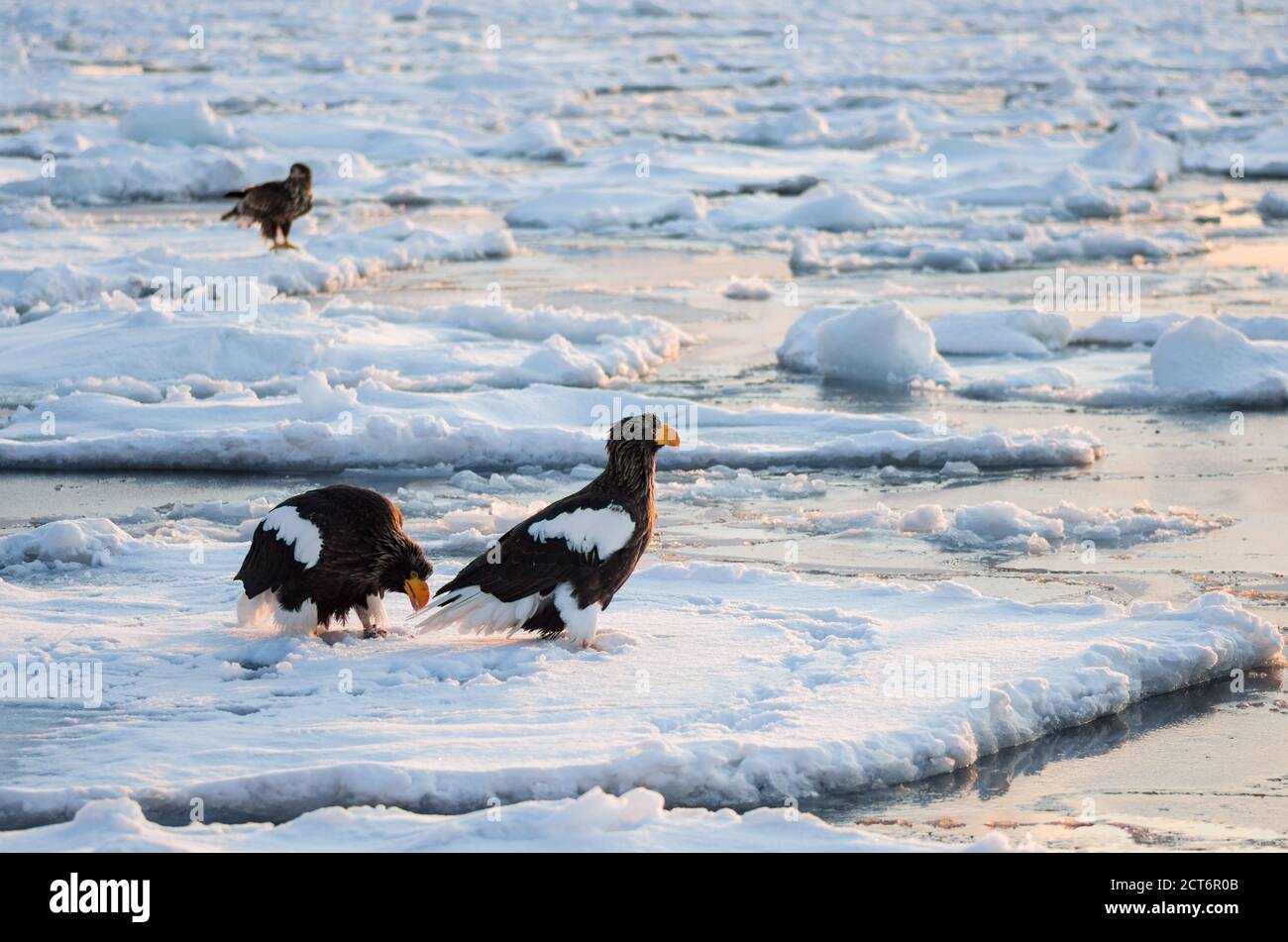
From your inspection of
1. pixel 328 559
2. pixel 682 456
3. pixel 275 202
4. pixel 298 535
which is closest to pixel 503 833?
pixel 328 559

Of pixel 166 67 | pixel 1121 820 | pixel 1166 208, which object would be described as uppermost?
pixel 166 67

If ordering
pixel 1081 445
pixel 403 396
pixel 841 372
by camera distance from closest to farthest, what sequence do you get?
pixel 1081 445
pixel 403 396
pixel 841 372

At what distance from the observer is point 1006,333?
15258 millimetres

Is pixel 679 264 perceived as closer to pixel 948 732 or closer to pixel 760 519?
pixel 760 519

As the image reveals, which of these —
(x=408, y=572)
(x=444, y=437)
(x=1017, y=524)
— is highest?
(x=444, y=437)

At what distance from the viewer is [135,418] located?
40.2 feet

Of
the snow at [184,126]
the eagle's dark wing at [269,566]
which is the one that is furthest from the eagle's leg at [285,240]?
the eagle's dark wing at [269,566]

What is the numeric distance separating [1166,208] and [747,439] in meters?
13.6

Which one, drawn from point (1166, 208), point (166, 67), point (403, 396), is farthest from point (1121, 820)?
point (166, 67)

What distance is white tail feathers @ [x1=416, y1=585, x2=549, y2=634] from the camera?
7430 millimetres

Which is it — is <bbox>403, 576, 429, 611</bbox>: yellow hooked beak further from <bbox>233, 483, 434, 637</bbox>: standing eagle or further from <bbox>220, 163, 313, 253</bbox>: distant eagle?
<bbox>220, 163, 313, 253</bbox>: distant eagle

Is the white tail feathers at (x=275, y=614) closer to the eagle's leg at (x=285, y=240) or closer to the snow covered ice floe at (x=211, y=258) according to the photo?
the snow covered ice floe at (x=211, y=258)

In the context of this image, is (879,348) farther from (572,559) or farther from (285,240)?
(572,559)

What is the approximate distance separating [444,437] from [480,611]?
13.8 feet
